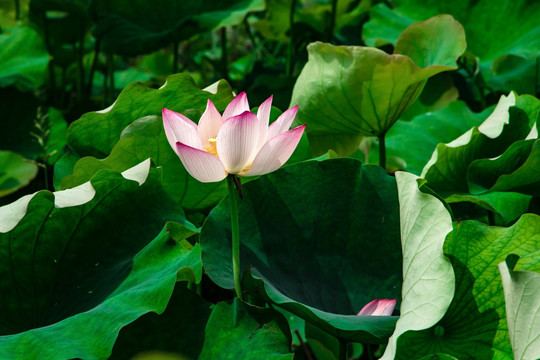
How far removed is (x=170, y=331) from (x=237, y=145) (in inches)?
10.1

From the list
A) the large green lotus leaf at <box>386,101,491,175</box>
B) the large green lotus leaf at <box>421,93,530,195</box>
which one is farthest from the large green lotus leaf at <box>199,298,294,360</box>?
the large green lotus leaf at <box>386,101,491,175</box>

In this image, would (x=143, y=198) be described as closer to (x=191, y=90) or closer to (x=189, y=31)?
(x=191, y=90)

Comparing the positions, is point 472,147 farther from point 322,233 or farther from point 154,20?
point 154,20

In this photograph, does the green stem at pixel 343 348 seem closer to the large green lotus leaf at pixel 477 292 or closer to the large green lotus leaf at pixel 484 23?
the large green lotus leaf at pixel 477 292

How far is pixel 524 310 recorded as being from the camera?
0.59 meters

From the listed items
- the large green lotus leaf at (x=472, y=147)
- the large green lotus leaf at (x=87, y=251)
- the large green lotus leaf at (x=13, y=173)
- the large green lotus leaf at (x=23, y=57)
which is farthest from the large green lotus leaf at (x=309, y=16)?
the large green lotus leaf at (x=87, y=251)

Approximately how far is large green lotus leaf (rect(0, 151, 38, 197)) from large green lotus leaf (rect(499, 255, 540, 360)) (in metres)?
1.29

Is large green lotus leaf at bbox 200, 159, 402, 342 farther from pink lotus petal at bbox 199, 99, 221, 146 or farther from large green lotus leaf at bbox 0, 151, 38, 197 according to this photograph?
large green lotus leaf at bbox 0, 151, 38, 197

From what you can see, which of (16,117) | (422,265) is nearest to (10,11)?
(16,117)

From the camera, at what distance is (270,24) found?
2.46 meters

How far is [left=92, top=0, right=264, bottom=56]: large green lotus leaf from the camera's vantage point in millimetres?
1896

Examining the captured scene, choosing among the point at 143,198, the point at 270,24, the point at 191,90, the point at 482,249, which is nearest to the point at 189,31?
the point at 270,24

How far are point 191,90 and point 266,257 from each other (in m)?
0.33

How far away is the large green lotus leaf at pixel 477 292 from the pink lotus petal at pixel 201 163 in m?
0.26
